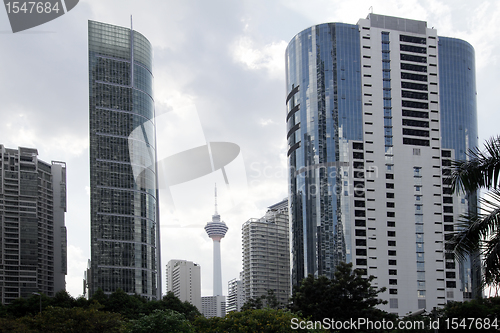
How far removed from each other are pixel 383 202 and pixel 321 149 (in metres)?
13.9

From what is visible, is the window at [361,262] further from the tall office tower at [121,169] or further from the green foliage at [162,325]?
the green foliage at [162,325]

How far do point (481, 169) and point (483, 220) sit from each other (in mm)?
867

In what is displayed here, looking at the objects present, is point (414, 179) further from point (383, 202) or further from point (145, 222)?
point (145, 222)

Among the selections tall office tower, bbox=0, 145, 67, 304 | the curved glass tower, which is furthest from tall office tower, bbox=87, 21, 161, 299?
the curved glass tower

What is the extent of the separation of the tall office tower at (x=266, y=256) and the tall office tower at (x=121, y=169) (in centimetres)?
5862

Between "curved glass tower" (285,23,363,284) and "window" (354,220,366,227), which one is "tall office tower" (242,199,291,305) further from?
"window" (354,220,366,227)

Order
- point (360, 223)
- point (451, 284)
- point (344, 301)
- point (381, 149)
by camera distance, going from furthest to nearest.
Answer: point (381, 149), point (451, 284), point (360, 223), point (344, 301)

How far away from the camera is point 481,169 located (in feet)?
31.5

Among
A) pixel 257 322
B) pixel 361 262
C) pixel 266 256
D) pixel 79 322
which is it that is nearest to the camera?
pixel 257 322

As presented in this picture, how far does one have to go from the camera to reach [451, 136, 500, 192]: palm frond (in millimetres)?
9484

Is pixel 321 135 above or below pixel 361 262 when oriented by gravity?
above

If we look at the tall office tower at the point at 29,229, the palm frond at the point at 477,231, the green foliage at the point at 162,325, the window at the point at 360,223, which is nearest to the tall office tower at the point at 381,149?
the window at the point at 360,223

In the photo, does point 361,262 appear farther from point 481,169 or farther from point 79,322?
point 481,169
